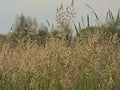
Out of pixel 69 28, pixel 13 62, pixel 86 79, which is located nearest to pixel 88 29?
pixel 69 28

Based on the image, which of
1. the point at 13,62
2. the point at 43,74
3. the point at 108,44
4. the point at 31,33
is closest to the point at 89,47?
the point at 108,44

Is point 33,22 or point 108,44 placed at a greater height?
point 33,22

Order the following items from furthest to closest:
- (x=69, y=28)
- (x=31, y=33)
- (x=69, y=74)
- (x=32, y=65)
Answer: (x=31, y=33) → (x=32, y=65) → (x=69, y=28) → (x=69, y=74)

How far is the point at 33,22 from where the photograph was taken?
11.9 feet

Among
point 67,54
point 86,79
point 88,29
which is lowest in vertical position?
point 86,79

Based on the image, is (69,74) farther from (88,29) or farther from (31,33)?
(31,33)

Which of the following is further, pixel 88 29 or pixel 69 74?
pixel 88 29

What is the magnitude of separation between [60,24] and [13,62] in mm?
1088

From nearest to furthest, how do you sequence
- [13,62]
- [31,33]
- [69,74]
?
[69,74]
[31,33]
[13,62]

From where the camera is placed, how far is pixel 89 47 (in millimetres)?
2957

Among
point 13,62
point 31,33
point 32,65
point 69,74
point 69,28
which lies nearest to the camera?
point 69,74

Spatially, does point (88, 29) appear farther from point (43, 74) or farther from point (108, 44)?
point (43, 74)

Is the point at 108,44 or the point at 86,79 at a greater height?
the point at 108,44

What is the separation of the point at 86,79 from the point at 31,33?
783 millimetres
